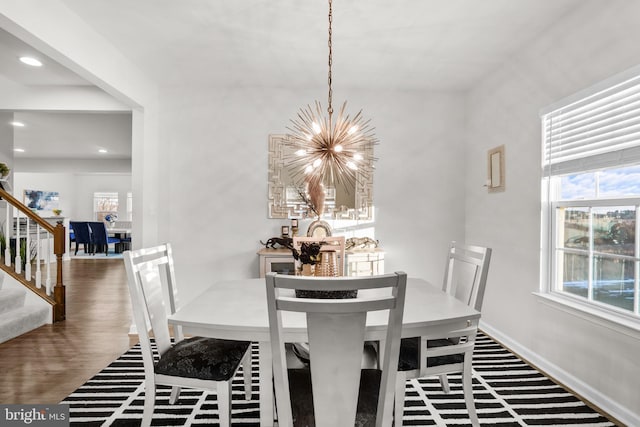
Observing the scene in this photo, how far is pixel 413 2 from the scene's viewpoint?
2395mm

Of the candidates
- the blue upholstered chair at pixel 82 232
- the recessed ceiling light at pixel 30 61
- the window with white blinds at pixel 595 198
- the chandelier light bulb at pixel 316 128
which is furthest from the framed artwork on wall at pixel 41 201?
the window with white blinds at pixel 595 198

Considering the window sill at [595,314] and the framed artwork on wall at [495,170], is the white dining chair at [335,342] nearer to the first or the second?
the window sill at [595,314]

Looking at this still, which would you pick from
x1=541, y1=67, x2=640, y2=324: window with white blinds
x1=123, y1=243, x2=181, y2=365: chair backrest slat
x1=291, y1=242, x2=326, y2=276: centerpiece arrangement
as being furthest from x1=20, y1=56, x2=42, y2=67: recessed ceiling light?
x1=541, y1=67, x2=640, y2=324: window with white blinds

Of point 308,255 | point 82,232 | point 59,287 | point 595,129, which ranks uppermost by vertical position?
point 595,129

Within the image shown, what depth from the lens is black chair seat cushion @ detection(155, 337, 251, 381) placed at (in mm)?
1700

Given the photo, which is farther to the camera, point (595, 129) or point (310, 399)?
point (595, 129)

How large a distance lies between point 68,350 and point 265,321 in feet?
8.45

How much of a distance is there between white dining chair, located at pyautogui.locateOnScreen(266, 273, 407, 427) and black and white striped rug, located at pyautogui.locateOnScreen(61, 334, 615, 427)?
3.20 ft

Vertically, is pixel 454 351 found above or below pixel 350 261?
below

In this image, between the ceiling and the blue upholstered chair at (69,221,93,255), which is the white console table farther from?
the blue upholstered chair at (69,221,93,255)

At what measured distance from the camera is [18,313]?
12.0 ft

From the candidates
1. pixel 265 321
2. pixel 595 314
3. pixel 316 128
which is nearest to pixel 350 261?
pixel 316 128

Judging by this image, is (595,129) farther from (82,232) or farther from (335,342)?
(82,232)

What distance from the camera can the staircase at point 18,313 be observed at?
3441mm
